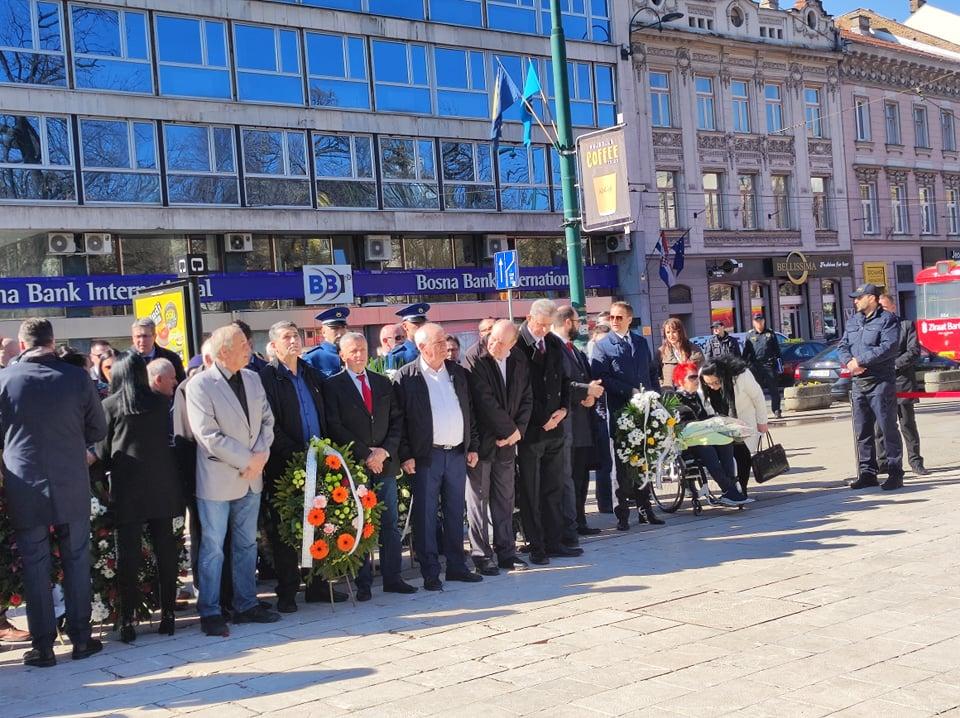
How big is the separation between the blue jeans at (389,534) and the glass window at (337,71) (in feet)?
71.1

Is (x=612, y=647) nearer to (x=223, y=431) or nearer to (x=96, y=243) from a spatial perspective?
(x=223, y=431)

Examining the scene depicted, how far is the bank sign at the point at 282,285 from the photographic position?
2461 centimetres

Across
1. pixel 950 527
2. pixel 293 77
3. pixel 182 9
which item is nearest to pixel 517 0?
pixel 293 77

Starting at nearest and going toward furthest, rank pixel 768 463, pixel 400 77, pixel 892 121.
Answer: pixel 768 463 < pixel 400 77 < pixel 892 121

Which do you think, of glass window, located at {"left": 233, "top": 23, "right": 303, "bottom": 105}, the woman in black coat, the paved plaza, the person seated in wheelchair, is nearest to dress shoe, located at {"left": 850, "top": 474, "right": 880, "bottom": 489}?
the person seated in wheelchair

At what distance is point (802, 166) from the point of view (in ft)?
135

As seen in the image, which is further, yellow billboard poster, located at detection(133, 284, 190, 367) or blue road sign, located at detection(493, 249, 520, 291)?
blue road sign, located at detection(493, 249, 520, 291)

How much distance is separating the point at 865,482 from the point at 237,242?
747 inches

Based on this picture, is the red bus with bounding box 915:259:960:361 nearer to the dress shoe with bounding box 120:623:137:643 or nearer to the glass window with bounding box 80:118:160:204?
the glass window with bounding box 80:118:160:204

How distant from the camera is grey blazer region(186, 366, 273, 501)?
7.30 m

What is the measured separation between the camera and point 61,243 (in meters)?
24.8

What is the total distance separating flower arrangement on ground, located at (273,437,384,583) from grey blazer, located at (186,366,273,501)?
329 millimetres

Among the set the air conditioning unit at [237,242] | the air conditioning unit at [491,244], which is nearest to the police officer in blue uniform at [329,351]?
the air conditioning unit at [237,242]

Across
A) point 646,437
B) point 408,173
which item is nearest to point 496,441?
point 646,437
